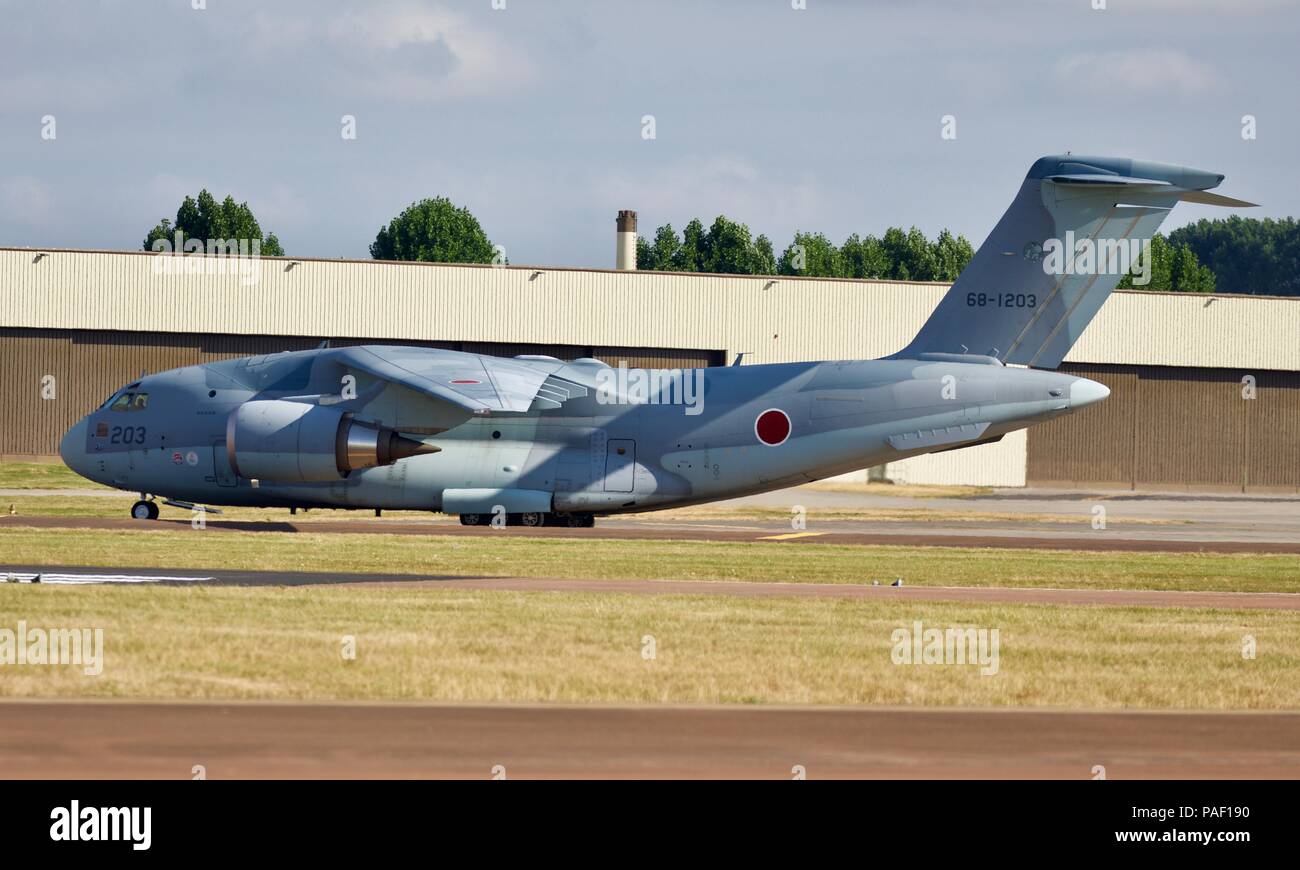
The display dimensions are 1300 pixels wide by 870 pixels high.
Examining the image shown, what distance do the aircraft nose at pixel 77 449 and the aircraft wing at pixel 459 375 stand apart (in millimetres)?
7054

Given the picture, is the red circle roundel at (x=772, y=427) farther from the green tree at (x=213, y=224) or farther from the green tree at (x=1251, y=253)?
the green tree at (x=1251, y=253)

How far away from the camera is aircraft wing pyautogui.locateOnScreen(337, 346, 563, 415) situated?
1019 inches

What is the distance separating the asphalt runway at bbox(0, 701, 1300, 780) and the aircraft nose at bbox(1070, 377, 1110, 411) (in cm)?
1200

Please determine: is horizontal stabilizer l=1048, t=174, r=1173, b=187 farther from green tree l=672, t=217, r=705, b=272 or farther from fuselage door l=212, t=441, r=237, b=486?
green tree l=672, t=217, r=705, b=272

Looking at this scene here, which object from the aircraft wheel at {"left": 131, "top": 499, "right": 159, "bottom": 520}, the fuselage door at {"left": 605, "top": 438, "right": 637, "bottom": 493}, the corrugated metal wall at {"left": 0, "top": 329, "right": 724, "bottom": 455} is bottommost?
the aircraft wheel at {"left": 131, "top": 499, "right": 159, "bottom": 520}

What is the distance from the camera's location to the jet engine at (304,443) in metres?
26.5

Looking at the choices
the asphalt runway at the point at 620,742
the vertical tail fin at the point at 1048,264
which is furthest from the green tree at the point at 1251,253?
the asphalt runway at the point at 620,742

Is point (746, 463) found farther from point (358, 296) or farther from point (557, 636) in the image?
point (358, 296)

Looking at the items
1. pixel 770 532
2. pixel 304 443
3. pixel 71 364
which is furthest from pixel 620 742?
pixel 71 364

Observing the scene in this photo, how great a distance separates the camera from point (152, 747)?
1220 centimetres

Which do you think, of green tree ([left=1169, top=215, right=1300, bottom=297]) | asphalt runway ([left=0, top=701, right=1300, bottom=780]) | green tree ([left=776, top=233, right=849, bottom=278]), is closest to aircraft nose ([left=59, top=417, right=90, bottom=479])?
asphalt runway ([left=0, top=701, right=1300, bottom=780])

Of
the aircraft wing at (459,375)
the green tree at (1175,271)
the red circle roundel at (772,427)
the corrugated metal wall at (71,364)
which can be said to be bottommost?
the red circle roundel at (772,427)

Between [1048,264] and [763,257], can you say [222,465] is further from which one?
[763,257]
